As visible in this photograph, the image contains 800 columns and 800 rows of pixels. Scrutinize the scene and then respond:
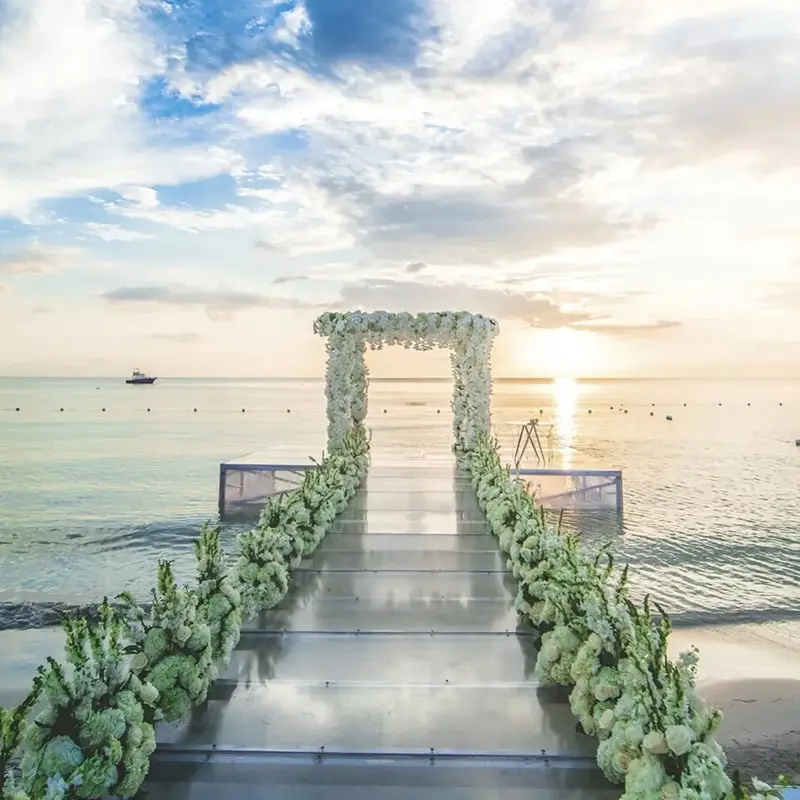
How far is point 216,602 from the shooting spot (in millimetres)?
4352

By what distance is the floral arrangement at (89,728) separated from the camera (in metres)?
2.76

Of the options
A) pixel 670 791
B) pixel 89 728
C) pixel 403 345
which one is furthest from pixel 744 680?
pixel 403 345

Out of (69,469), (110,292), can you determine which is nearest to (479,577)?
(69,469)

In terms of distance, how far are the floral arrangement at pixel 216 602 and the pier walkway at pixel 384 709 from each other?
0.87ft

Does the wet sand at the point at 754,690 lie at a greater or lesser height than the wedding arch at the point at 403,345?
lesser

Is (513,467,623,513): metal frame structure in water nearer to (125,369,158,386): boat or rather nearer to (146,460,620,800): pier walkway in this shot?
(146,460,620,800): pier walkway

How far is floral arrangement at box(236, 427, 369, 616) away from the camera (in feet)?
18.1

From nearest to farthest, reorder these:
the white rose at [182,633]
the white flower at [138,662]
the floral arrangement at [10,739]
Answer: the floral arrangement at [10,739] → the white flower at [138,662] → the white rose at [182,633]

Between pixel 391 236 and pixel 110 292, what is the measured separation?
46.7 ft

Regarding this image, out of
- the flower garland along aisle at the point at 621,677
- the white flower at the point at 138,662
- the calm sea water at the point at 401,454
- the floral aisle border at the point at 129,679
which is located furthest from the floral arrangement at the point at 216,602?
the calm sea water at the point at 401,454

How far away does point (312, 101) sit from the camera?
37.4 feet

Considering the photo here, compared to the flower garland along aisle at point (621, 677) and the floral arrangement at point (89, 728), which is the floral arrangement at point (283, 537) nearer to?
the flower garland along aisle at point (621, 677)

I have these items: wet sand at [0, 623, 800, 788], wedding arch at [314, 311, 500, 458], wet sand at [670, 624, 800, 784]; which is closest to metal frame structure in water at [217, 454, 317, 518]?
wedding arch at [314, 311, 500, 458]

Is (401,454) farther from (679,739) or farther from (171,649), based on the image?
(679,739)
